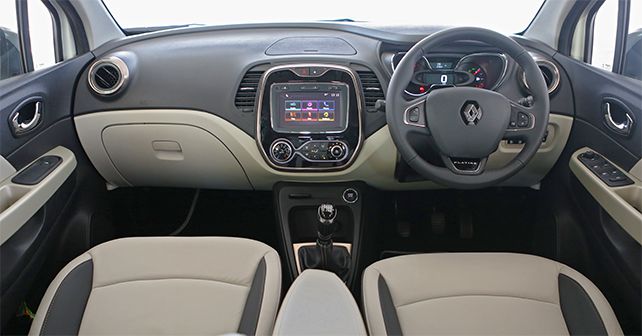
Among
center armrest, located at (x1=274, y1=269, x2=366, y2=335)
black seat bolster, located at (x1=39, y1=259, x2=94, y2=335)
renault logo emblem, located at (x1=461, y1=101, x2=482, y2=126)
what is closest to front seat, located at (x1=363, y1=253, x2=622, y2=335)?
center armrest, located at (x1=274, y1=269, x2=366, y2=335)

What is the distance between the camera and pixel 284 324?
2.99ft

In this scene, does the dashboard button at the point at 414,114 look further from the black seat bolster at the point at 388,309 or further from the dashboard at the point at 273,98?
the black seat bolster at the point at 388,309

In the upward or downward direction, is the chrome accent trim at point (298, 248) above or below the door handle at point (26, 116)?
below

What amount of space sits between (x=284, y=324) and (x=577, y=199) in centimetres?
110

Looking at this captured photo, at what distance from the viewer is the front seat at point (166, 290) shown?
1.14 m

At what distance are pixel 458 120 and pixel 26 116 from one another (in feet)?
3.99

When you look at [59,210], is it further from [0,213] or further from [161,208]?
[161,208]

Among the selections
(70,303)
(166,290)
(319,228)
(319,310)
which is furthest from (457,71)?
(70,303)

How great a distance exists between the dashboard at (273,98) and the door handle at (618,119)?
129 millimetres

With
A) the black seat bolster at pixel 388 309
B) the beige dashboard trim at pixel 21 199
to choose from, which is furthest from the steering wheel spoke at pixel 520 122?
the beige dashboard trim at pixel 21 199

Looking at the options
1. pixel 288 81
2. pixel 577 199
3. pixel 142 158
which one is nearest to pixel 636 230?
pixel 577 199

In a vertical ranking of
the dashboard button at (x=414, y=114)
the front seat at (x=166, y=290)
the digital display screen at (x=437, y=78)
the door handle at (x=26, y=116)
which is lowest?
the front seat at (x=166, y=290)

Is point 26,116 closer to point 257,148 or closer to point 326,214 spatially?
point 257,148

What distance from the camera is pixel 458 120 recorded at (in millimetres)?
1281
